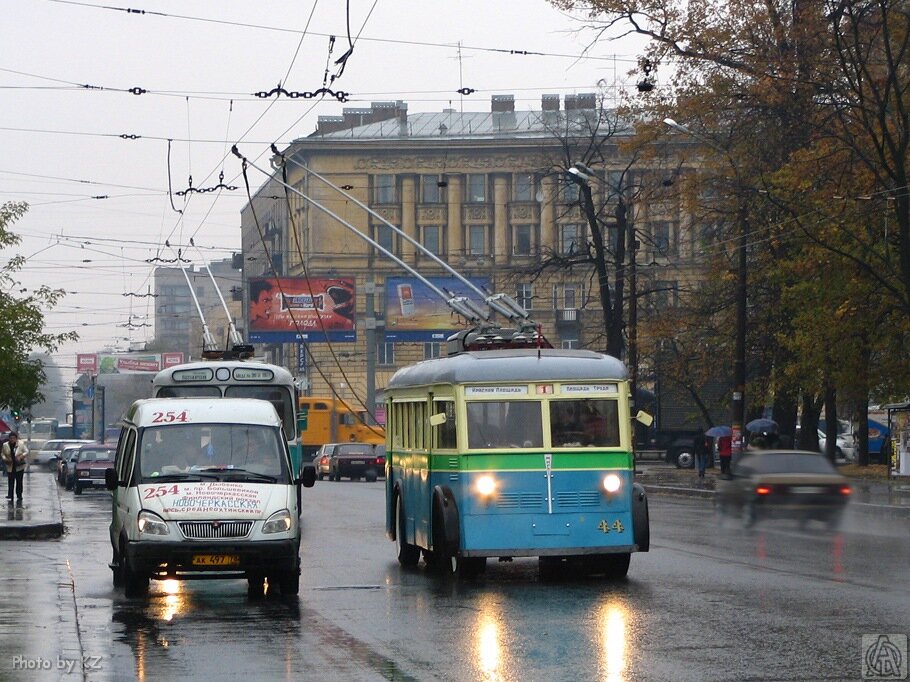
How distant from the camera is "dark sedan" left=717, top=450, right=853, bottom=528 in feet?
81.7

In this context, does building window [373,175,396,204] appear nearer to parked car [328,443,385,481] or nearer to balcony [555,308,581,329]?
balcony [555,308,581,329]

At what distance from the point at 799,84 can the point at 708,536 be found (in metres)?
19.1

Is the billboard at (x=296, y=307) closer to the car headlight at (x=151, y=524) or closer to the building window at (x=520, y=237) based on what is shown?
the building window at (x=520, y=237)

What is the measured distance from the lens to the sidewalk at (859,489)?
110 ft

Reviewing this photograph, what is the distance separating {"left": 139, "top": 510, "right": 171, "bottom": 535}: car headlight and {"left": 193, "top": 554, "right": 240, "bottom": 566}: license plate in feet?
1.24

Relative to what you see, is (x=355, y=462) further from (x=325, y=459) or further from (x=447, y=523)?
(x=447, y=523)

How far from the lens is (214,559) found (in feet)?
49.9

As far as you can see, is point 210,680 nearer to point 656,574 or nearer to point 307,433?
point 656,574

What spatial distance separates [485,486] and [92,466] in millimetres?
34769

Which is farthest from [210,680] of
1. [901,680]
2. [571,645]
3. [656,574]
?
[656,574]

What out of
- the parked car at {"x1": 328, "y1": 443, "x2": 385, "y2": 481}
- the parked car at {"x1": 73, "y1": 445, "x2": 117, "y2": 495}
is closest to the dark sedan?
the parked car at {"x1": 73, "y1": 445, "x2": 117, "y2": 495}

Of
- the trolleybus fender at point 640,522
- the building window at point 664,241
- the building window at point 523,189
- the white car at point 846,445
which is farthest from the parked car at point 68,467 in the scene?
the building window at point 523,189

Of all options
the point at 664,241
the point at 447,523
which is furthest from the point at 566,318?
the point at 447,523

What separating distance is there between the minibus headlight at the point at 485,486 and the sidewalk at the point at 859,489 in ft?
47.9
